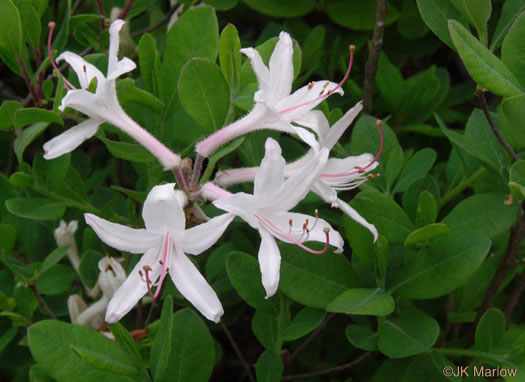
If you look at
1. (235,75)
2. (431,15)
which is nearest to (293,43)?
(235,75)

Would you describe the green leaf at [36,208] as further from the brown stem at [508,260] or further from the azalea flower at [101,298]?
the brown stem at [508,260]

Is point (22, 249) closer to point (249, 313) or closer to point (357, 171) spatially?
point (249, 313)

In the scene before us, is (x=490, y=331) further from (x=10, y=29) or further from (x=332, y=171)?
(x=10, y=29)

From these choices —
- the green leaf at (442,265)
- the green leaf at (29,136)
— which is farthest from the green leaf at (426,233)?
the green leaf at (29,136)

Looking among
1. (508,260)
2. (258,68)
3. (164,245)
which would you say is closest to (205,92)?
(258,68)

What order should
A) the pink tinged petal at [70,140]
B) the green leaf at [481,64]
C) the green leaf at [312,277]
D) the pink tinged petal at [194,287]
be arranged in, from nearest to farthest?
the green leaf at [481,64]
the pink tinged petal at [194,287]
the pink tinged petal at [70,140]
the green leaf at [312,277]

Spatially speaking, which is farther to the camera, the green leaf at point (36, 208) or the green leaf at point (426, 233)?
the green leaf at point (36, 208)
